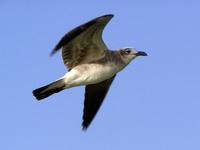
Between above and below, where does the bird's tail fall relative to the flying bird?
below

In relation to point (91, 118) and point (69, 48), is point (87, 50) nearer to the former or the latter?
point (69, 48)

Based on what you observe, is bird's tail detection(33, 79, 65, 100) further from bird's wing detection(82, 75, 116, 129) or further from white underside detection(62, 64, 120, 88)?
bird's wing detection(82, 75, 116, 129)

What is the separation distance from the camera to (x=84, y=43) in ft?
76.2

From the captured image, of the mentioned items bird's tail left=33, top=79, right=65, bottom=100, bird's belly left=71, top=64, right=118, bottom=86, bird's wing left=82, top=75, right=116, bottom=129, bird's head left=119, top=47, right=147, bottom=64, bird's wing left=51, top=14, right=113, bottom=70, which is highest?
bird's wing left=51, top=14, right=113, bottom=70

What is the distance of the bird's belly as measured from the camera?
76.3 ft

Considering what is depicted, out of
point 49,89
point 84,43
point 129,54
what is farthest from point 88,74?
point 129,54

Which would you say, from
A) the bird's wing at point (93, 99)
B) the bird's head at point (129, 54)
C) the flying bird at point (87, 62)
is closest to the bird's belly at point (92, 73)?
the flying bird at point (87, 62)

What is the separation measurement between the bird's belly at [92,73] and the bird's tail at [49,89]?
36 centimetres

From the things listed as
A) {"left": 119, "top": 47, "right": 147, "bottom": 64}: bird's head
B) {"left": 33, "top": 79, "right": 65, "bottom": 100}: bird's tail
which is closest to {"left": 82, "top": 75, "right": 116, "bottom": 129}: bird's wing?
{"left": 119, "top": 47, "right": 147, "bottom": 64}: bird's head

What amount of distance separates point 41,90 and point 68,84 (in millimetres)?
712

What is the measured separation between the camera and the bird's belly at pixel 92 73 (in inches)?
915

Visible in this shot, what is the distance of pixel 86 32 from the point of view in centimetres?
2267

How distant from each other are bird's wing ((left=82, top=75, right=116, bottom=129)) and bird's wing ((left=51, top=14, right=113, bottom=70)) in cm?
193

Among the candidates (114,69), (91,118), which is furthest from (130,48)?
(91,118)
